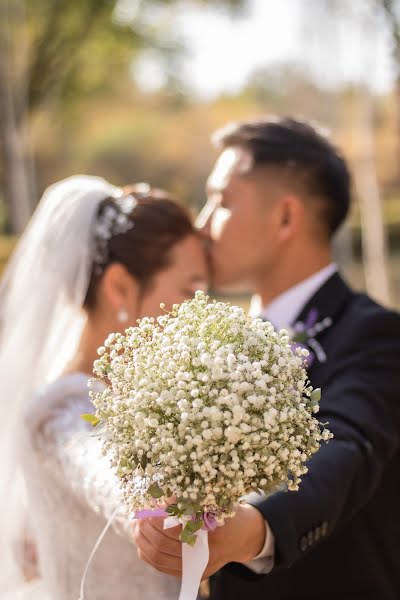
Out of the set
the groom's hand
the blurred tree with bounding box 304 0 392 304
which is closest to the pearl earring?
the groom's hand

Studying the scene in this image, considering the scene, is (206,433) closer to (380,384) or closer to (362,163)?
(380,384)

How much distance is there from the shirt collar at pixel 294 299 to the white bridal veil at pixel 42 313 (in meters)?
0.79

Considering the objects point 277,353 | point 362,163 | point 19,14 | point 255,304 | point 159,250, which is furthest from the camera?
point 19,14

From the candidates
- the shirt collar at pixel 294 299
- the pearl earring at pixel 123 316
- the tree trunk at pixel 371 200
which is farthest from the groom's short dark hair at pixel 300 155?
the tree trunk at pixel 371 200

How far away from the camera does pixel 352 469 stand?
228cm

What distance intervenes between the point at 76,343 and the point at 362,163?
9.11 m

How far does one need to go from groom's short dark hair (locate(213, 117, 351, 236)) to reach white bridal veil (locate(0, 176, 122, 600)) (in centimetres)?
62

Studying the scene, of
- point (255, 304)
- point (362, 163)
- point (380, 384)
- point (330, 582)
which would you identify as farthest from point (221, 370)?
point (362, 163)

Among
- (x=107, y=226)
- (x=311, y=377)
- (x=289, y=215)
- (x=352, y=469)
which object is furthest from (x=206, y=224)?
(x=352, y=469)

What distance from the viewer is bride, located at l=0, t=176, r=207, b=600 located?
8.65 ft

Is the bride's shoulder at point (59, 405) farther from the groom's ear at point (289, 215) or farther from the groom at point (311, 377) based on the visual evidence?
the groom's ear at point (289, 215)

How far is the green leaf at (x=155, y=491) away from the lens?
1558mm

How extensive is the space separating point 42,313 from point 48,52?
1380 cm

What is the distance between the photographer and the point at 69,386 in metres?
2.73
